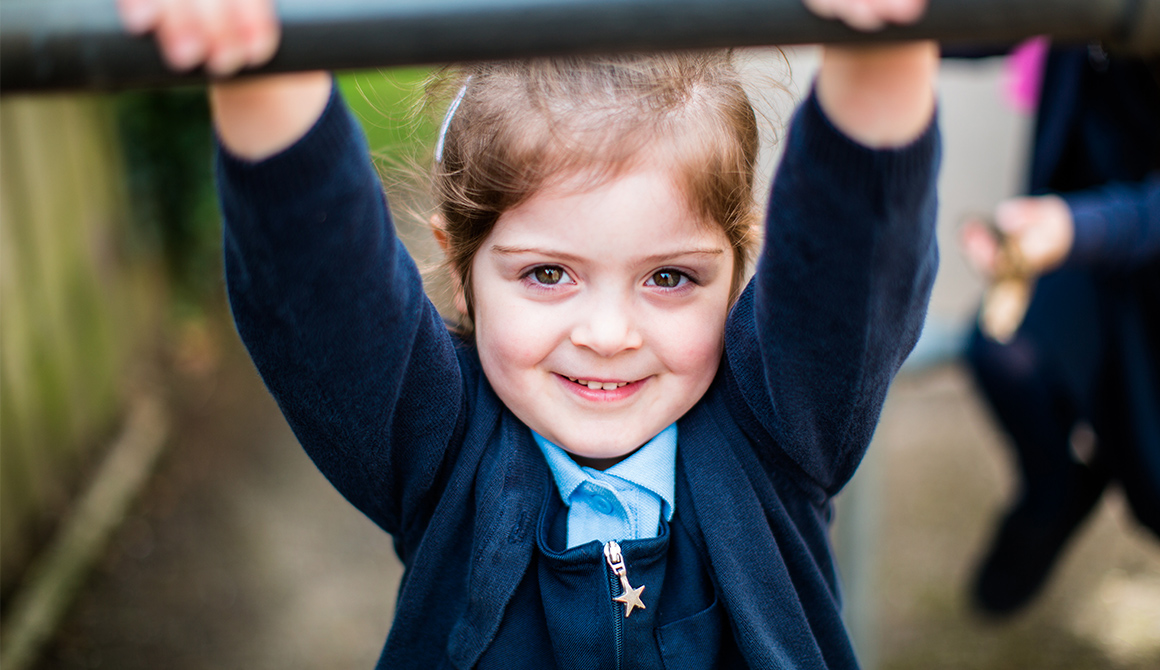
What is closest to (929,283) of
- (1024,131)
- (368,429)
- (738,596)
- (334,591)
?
(738,596)

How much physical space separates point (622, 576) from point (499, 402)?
0.22m

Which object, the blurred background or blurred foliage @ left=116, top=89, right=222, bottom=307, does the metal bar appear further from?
blurred foliage @ left=116, top=89, right=222, bottom=307

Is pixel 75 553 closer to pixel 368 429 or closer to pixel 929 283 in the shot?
pixel 368 429

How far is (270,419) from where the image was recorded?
359 centimetres

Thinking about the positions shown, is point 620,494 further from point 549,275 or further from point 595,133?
point 595,133

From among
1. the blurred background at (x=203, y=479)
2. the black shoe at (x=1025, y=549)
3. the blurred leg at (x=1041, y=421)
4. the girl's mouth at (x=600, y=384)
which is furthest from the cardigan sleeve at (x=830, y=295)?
the black shoe at (x=1025, y=549)

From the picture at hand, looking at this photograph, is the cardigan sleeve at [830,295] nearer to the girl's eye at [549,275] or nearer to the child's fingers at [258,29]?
the girl's eye at [549,275]

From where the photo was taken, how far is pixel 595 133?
994mm

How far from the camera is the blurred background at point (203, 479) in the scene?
2719 mm

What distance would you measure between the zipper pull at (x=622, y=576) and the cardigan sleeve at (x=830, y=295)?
17 centimetres

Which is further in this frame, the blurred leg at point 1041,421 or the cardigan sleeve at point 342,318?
the blurred leg at point 1041,421

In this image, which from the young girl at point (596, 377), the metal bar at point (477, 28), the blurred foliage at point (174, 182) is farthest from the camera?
the blurred foliage at point (174, 182)

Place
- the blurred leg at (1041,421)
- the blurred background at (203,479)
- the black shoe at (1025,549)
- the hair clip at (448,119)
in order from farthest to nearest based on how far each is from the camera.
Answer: the blurred background at (203,479) → the black shoe at (1025,549) → the blurred leg at (1041,421) → the hair clip at (448,119)

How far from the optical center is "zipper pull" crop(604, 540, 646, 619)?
1.01 m
